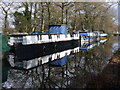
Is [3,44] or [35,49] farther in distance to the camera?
[35,49]

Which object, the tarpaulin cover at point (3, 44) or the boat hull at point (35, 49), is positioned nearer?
the boat hull at point (35, 49)

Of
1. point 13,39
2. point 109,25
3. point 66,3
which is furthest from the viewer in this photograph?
point 109,25

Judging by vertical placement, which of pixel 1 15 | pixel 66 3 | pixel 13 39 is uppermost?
pixel 66 3

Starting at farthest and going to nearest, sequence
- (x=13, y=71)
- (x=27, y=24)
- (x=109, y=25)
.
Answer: (x=109, y=25) → (x=27, y=24) → (x=13, y=71)

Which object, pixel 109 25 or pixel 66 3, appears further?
pixel 109 25

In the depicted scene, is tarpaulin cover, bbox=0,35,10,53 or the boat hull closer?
the boat hull

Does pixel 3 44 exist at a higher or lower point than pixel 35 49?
higher

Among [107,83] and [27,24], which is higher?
[27,24]

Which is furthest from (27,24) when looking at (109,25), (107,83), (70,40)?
(109,25)

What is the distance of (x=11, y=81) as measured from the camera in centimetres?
724

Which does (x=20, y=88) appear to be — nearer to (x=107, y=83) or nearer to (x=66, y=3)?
(x=107, y=83)

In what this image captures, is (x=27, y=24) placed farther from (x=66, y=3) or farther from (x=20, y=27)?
(x=66, y=3)

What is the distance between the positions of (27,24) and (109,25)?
3705cm

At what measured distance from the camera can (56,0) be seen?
25141mm
